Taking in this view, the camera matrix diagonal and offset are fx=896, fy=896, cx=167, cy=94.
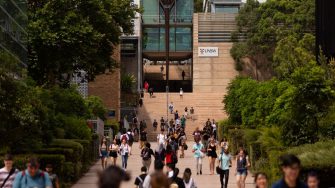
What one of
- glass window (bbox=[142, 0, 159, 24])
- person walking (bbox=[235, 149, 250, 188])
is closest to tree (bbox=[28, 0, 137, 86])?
person walking (bbox=[235, 149, 250, 188])

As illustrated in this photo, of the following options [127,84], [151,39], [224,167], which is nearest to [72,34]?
[224,167]

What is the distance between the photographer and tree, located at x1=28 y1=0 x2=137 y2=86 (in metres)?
43.0

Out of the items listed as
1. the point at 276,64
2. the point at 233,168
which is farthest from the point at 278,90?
the point at 276,64

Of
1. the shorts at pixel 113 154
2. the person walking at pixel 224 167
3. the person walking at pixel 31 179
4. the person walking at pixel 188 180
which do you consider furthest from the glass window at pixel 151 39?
the person walking at pixel 31 179

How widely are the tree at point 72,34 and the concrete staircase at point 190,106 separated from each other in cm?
1509

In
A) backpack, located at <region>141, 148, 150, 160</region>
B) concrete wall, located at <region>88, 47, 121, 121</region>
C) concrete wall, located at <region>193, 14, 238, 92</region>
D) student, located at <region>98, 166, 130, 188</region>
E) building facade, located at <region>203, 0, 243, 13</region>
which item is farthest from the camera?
building facade, located at <region>203, 0, 243, 13</region>

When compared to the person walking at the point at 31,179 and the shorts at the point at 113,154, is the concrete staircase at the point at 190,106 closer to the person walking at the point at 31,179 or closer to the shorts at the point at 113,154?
the shorts at the point at 113,154

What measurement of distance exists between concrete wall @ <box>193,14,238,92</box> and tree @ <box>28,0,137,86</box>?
103 feet

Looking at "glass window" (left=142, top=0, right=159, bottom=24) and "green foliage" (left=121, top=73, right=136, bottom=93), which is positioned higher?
"glass window" (left=142, top=0, right=159, bottom=24)

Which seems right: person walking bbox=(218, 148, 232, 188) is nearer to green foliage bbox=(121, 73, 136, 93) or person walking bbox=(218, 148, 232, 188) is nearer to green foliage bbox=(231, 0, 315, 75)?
green foliage bbox=(231, 0, 315, 75)

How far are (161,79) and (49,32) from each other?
5043 centimetres

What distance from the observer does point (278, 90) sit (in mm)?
34562

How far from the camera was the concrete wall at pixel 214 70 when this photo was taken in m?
78.4

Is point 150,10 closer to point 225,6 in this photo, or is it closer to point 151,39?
point 151,39
